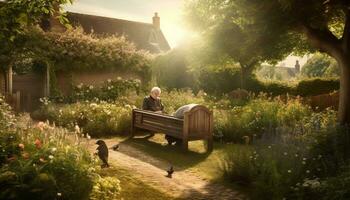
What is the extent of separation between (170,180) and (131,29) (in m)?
32.0

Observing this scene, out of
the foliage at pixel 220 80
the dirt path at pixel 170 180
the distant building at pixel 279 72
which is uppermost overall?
the distant building at pixel 279 72

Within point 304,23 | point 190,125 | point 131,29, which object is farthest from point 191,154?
point 131,29

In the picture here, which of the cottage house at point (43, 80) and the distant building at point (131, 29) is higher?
the distant building at point (131, 29)

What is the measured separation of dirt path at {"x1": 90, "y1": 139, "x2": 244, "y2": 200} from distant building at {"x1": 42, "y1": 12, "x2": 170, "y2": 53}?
2449 cm

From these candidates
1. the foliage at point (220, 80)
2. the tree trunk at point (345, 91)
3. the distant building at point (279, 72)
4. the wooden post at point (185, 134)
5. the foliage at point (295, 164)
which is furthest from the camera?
the distant building at point (279, 72)

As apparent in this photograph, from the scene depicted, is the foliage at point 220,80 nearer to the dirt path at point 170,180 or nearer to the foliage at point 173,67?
the foliage at point 173,67

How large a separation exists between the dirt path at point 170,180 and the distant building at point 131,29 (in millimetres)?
24491

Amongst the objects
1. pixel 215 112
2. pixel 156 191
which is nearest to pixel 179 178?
pixel 156 191

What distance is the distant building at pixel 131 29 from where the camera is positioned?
3384 cm

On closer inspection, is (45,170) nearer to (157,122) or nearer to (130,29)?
(157,122)

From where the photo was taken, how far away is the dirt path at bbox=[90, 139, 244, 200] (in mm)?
6641

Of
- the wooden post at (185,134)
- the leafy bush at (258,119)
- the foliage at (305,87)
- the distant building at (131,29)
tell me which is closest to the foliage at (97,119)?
the leafy bush at (258,119)

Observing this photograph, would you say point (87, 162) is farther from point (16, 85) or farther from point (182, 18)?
point (182, 18)

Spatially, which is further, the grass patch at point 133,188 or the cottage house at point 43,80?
the cottage house at point 43,80
